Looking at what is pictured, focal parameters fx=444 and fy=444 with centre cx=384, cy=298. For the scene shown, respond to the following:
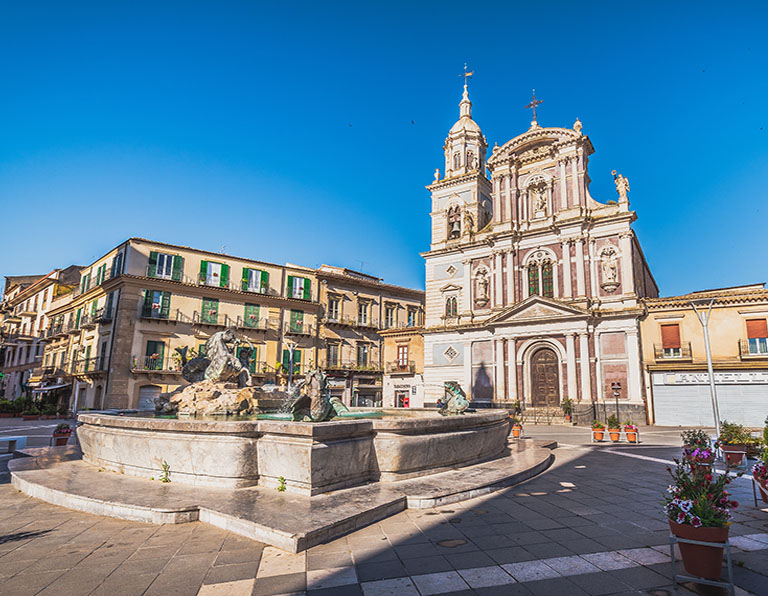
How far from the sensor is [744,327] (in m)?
25.6

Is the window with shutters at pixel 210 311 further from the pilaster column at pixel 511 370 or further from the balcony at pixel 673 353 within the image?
the balcony at pixel 673 353

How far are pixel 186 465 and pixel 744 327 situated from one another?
30.4 meters

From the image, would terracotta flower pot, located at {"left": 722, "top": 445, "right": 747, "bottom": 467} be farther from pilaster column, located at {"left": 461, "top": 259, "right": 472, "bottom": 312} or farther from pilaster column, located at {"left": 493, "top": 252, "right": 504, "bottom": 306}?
pilaster column, located at {"left": 461, "top": 259, "right": 472, "bottom": 312}

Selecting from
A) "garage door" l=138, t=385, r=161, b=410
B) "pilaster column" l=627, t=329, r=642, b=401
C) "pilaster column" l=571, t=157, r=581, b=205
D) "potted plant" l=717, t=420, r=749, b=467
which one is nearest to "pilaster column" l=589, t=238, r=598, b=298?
"pilaster column" l=571, t=157, r=581, b=205

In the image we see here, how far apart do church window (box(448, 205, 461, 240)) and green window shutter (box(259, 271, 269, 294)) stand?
1522 centimetres

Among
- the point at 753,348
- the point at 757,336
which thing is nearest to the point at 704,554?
the point at 753,348

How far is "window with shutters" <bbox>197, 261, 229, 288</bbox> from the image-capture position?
3338 cm

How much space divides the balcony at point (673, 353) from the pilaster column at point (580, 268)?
5370 mm

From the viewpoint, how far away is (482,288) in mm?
32938

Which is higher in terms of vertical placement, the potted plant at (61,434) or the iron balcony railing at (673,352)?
the iron balcony railing at (673,352)

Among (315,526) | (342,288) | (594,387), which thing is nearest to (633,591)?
(315,526)

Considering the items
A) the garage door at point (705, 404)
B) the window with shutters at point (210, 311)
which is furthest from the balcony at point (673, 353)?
the window with shutters at point (210, 311)

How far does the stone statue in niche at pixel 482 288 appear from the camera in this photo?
32.7 meters

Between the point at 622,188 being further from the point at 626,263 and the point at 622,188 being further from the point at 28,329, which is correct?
the point at 28,329
